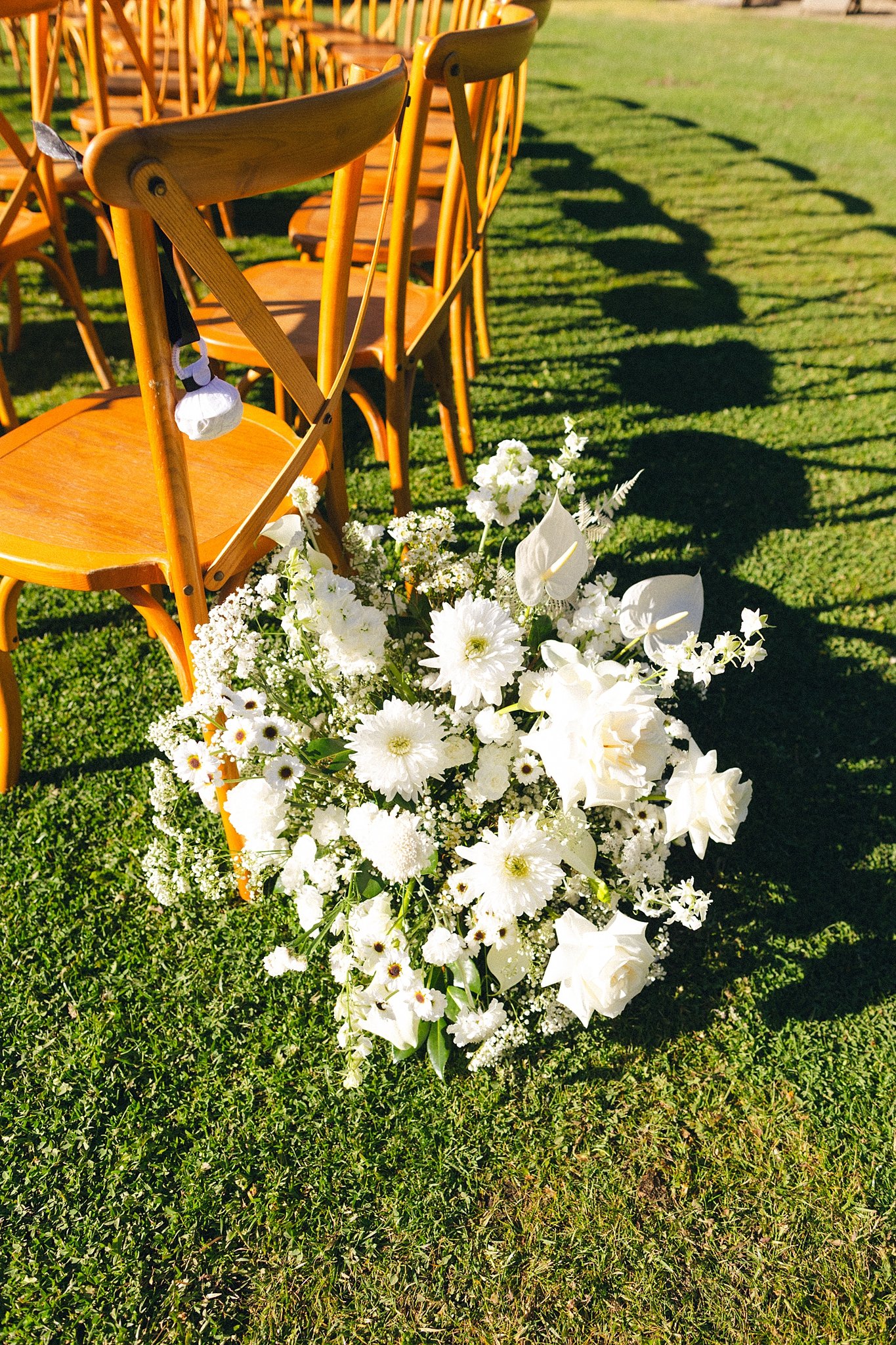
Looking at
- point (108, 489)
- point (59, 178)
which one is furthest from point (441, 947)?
point (59, 178)

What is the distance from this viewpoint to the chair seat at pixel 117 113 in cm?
314

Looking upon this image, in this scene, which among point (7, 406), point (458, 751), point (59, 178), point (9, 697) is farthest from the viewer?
point (59, 178)

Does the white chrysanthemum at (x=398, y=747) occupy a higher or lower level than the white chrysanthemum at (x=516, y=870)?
higher

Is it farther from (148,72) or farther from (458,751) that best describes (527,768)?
(148,72)

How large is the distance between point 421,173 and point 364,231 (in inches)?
28.9

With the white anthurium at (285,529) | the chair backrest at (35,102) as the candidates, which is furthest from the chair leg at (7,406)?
the white anthurium at (285,529)

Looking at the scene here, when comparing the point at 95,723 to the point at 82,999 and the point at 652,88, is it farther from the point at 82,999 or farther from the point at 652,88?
the point at 652,88

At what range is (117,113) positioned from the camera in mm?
3396

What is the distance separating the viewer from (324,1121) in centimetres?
146

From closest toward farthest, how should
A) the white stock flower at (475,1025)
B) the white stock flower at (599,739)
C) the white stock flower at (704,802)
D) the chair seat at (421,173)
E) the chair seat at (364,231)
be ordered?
the white stock flower at (599,739) < the white stock flower at (704,802) < the white stock flower at (475,1025) < the chair seat at (364,231) < the chair seat at (421,173)

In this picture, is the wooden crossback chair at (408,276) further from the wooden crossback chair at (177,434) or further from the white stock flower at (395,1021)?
the white stock flower at (395,1021)

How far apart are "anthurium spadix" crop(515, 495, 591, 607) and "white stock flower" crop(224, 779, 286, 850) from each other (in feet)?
1.55

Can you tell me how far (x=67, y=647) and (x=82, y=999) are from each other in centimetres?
103

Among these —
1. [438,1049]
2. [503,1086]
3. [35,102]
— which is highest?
[35,102]
